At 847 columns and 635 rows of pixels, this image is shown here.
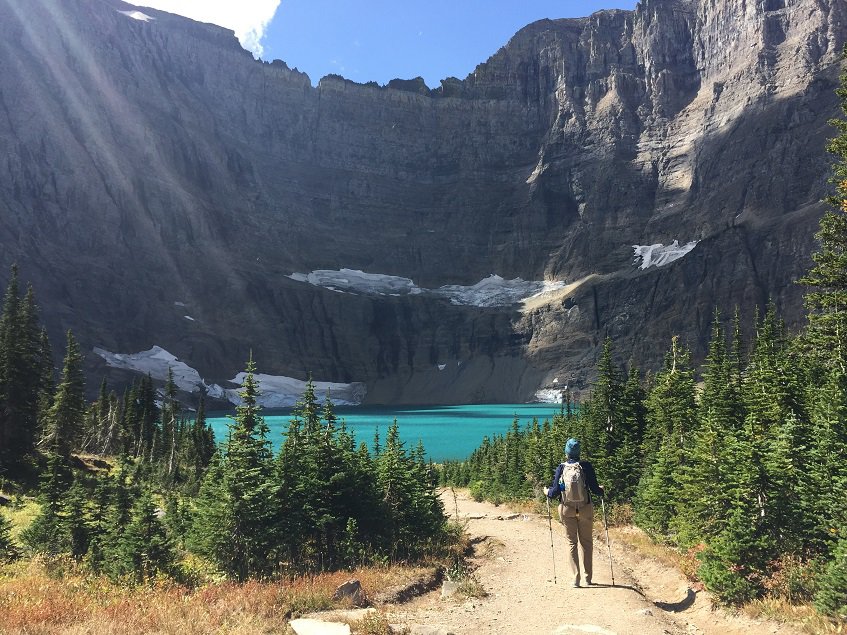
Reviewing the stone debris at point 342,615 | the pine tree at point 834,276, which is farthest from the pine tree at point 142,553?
the pine tree at point 834,276

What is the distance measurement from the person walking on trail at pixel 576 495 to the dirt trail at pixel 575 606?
94cm

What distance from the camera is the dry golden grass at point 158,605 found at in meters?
8.45

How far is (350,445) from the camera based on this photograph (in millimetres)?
19062

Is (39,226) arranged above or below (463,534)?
above

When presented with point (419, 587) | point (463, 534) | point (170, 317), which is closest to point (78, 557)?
point (419, 587)

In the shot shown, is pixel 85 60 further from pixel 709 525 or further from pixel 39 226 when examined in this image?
pixel 709 525

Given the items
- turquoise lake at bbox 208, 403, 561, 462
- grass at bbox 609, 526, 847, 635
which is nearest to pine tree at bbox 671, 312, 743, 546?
grass at bbox 609, 526, 847, 635

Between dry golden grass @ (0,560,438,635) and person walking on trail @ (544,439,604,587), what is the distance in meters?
4.16

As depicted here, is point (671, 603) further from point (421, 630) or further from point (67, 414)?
point (67, 414)

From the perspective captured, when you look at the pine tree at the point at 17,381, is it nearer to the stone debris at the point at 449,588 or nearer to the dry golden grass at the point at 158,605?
the dry golden grass at the point at 158,605

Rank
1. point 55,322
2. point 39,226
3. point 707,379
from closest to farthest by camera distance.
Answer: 1. point 707,379
2. point 55,322
3. point 39,226

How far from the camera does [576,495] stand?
10.6 m

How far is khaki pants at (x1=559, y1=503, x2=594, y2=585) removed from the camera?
10.8 meters

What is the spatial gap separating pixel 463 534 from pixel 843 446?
13479mm
